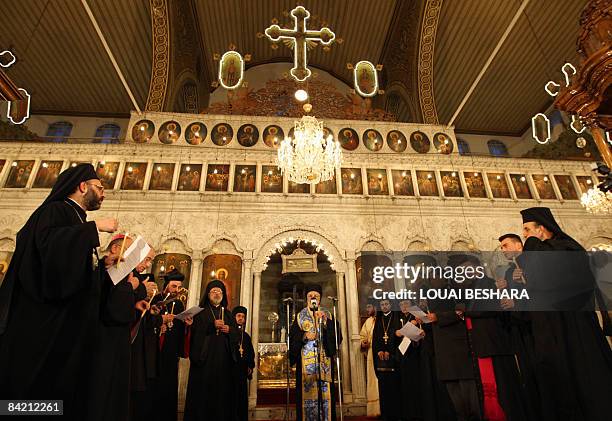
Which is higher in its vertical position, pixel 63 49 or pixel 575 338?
pixel 63 49

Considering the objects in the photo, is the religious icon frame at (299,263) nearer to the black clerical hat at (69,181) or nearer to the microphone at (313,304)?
the microphone at (313,304)

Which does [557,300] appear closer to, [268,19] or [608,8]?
[608,8]

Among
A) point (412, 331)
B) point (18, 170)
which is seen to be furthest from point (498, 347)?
point (18, 170)

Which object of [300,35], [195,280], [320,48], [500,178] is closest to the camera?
[300,35]

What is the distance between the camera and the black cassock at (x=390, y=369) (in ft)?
20.2

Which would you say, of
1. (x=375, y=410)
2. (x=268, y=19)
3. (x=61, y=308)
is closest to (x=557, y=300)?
(x=61, y=308)

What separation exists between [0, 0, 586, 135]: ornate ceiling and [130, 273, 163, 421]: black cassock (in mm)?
9572

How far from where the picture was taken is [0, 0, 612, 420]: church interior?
870 centimetres

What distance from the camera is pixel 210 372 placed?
5.32 m

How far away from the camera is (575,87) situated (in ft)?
20.4

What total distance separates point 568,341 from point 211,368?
14.8 feet

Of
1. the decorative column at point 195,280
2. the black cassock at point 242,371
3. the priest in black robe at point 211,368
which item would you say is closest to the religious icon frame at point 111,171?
the decorative column at point 195,280

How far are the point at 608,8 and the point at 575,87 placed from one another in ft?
3.94

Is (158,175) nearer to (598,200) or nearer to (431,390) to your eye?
(431,390)
